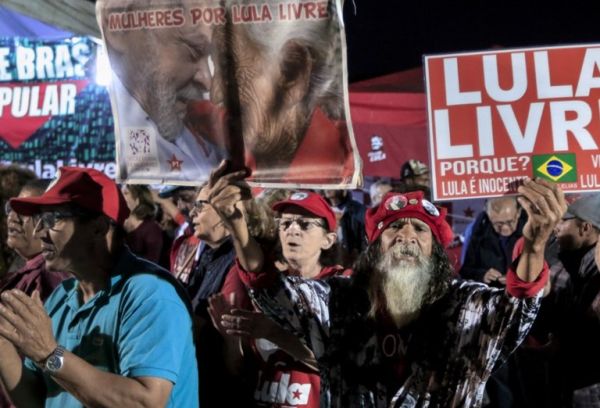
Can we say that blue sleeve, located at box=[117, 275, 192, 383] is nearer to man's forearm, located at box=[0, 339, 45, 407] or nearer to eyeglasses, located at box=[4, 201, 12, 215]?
man's forearm, located at box=[0, 339, 45, 407]

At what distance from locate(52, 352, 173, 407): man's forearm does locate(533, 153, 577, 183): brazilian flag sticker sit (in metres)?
1.56

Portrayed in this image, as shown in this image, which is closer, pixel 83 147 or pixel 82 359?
pixel 82 359

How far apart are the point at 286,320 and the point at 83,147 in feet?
21.3

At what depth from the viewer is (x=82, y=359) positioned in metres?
3.17

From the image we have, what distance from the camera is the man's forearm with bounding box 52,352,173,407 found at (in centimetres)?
302

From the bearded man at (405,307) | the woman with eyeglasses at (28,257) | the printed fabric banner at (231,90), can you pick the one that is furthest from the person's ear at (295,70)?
the woman with eyeglasses at (28,257)

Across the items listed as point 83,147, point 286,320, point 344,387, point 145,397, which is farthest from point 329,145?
point 83,147

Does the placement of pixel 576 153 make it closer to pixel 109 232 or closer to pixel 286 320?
pixel 286 320


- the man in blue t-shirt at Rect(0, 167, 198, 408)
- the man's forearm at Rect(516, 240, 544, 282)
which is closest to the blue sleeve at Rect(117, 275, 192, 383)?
the man in blue t-shirt at Rect(0, 167, 198, 408)

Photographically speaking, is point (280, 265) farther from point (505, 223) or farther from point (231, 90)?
point (505, 223)

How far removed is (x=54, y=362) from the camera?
120 inches

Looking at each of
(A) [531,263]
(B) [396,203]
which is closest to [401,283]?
(B) [396,203]

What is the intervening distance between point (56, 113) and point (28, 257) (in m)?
4.85

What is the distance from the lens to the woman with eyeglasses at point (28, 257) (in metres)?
4.45
